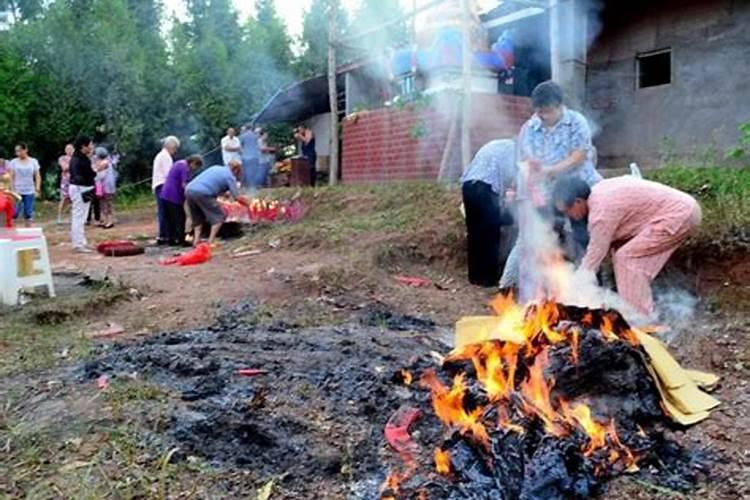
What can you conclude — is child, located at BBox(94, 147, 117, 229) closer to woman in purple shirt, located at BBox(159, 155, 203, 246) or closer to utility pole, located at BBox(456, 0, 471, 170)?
woman in purple shirt, located at BBox(159, 155, 203, 246)

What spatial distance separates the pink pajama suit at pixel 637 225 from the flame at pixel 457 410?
1.76 metres

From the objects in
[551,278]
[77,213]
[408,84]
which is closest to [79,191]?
[77,213]

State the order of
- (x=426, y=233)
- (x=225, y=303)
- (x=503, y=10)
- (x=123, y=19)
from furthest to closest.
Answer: (x=123, y=19) < (x=503, y=10) < (x=426, y=233) < (x=225, y=303)

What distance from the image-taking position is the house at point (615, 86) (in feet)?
30.3

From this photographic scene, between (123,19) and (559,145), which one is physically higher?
(123,19)

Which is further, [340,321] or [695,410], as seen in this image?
[340,321]

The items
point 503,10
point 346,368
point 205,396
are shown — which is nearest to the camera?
point 205,396

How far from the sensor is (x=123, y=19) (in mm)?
24734

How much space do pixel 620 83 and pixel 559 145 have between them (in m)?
5.44

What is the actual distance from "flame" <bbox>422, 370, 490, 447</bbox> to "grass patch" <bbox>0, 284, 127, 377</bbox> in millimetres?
2326

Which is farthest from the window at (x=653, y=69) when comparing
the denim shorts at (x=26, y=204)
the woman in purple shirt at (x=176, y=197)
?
the denim shorts at (x=26, y=204)

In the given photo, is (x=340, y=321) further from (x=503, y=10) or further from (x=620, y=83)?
(x=503, y=10)

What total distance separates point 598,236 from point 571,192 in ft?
1.17

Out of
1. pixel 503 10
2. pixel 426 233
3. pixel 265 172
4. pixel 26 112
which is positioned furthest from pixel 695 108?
pixel 26 112
